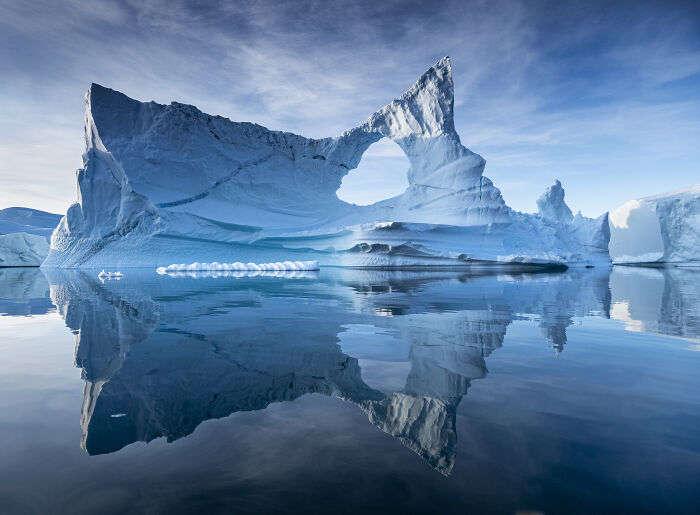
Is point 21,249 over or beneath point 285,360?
over

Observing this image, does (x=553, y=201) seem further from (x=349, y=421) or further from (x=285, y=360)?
(x=349, y=421)

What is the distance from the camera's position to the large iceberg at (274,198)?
82.6 feet

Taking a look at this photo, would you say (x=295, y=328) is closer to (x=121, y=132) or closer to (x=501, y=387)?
(x=501, y=387)

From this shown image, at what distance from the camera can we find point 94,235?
26453 mm

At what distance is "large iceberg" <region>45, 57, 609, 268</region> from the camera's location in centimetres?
2517

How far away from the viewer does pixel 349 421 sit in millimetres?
2520

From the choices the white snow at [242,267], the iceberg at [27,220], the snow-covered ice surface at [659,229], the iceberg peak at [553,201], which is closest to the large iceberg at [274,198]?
the white snow at [242,267]

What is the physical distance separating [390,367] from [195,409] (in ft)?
5.15

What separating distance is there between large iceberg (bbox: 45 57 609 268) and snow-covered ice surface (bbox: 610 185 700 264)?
58.7ft

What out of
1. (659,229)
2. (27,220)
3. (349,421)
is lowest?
(349,421)

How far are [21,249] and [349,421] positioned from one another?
53517 millimetres

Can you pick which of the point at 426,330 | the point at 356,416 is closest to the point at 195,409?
the point at 356,416

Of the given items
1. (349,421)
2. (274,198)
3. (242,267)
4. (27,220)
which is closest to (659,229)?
(274,198)

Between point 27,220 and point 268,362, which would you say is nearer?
point 268,362
